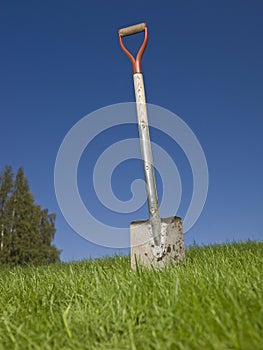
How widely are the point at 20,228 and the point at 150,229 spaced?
22.3 m

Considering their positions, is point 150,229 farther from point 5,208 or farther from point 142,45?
point 5,208

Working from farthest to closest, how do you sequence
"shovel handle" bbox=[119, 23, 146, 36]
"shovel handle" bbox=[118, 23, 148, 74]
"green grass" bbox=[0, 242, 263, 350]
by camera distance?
"shovel handle" bbox=[119, 23, 146, 36]
"shovel handle" bbox=[118, 23, 148, 74]
"green grass" bbox=[0, 242, 263, 350]

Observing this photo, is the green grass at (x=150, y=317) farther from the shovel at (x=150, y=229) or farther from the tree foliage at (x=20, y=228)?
the tree foliage at (x=20, y=228)

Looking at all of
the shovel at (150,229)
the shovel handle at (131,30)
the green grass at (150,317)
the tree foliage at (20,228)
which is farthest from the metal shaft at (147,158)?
the tree foliage at (20,228)

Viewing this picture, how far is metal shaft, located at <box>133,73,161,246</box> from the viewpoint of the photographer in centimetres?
501

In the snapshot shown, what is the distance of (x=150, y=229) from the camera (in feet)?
16.6

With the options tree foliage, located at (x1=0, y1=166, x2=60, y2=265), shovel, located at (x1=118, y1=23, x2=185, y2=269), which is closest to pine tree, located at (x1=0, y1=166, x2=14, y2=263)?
tree foliage, located at (x1=0, y1=166, x2=60, y2=265)

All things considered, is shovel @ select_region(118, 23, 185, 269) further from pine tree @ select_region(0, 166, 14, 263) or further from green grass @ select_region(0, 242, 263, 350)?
pine tree @ select_region(0, 166, 14, 263)

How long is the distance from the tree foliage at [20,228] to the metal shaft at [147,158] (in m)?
20.0

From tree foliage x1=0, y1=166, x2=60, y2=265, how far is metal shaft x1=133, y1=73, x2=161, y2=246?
65.6 ft

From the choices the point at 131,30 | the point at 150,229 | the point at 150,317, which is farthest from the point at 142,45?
the point at 150,317

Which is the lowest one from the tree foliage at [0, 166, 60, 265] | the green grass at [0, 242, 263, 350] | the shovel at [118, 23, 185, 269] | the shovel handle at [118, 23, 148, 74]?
the green grass at [0, 242, 263, 350]

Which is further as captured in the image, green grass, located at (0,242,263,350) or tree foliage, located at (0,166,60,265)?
tree foliage, located at (0,166,60,265)

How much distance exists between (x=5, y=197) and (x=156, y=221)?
23598mm
